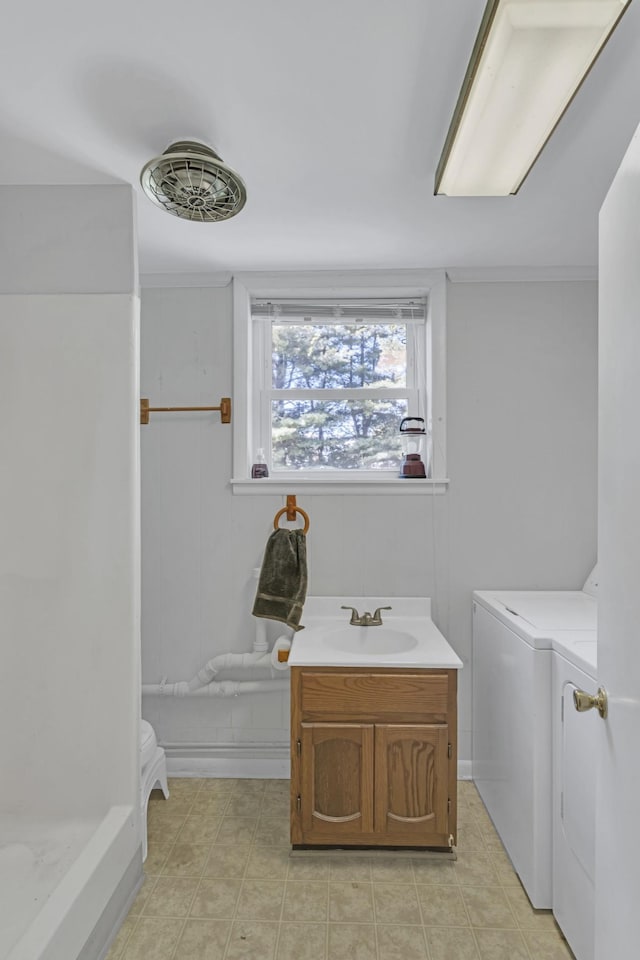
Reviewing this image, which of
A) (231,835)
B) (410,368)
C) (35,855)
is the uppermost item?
(410,368)

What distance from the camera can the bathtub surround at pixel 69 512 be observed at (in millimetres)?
Result: 1772

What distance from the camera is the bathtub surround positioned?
1772 millimetres

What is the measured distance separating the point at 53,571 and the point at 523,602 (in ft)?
5.94

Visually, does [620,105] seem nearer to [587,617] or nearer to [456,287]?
[456,287]

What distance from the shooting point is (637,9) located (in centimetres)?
110

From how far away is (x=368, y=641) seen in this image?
2.36 m

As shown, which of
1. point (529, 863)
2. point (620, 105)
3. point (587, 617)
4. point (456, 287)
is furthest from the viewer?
point (456, 287)

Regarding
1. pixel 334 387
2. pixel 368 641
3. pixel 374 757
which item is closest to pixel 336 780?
pixel 374 757

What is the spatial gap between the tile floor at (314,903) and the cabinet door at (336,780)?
12 cm

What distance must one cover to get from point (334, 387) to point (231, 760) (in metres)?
1.80

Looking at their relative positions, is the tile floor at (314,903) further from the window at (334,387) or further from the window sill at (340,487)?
the window at (334,387)

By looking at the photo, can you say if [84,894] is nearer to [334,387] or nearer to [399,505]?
[399,505]

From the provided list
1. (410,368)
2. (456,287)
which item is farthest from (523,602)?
(456,287)

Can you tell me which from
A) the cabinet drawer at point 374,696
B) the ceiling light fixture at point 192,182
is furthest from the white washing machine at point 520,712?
the ceiling light fixture at point 192,182
